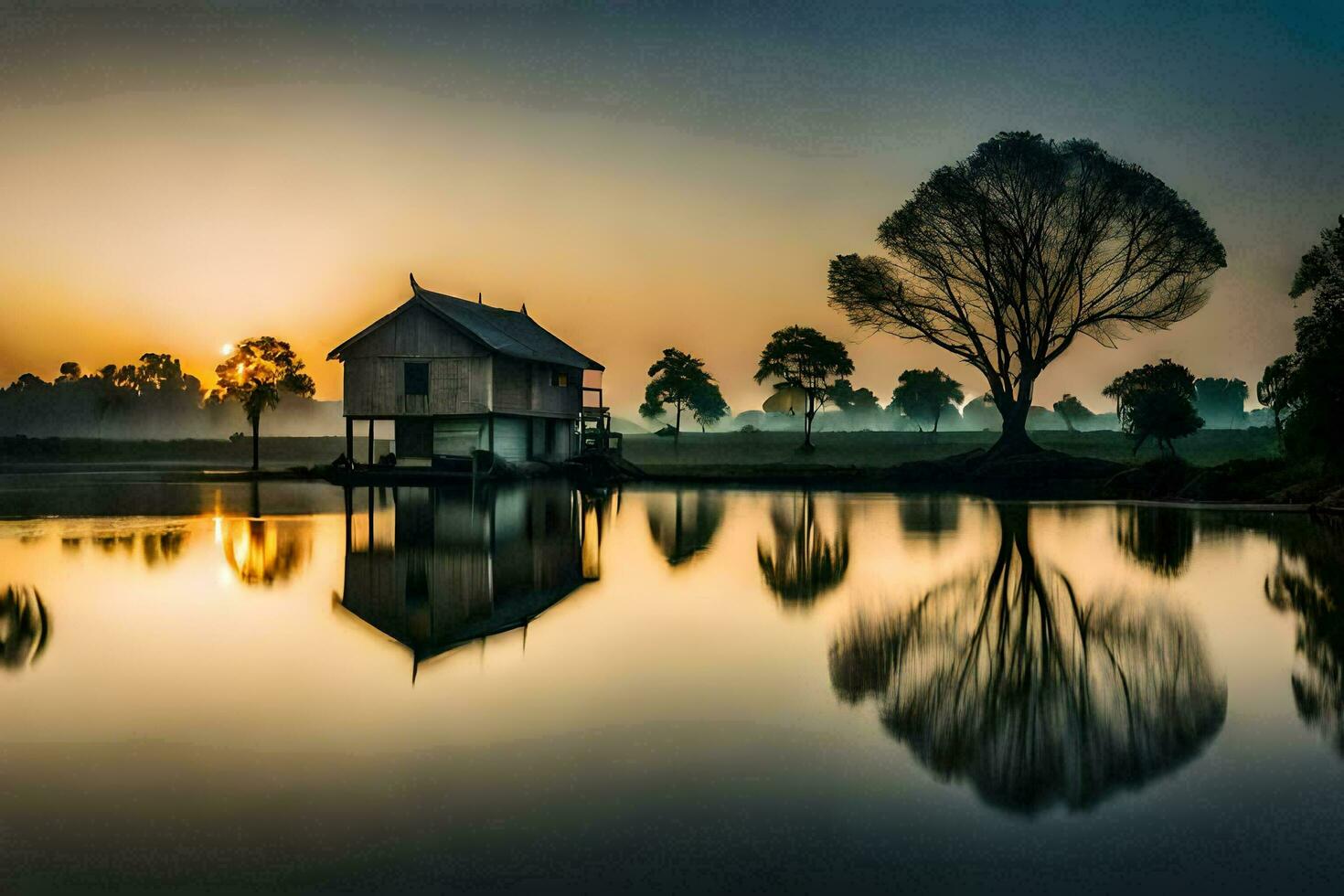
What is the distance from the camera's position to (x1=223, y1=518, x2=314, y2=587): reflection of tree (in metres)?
15.4

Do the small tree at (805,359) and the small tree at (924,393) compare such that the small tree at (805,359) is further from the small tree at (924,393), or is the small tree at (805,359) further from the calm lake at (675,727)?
the calm lake at (675,727)

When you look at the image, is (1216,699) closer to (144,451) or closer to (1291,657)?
(1291,657)

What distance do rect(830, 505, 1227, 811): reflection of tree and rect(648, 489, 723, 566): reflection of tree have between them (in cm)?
726

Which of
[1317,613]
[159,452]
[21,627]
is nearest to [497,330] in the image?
[21,627]

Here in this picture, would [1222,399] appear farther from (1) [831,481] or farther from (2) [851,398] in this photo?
(1) [831,481]

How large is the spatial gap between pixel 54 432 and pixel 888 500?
597 ft

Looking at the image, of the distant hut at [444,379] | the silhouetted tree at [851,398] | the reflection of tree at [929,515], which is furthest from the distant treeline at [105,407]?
the reflection of tree at [929,515]

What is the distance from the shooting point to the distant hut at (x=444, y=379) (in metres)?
44.6

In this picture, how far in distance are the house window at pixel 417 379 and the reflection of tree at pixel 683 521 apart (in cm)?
1232

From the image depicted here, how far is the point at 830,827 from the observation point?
15.8ft

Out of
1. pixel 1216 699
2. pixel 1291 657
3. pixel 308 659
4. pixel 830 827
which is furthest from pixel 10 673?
pixel 1291 657

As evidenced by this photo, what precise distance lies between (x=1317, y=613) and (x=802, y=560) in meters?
7.97

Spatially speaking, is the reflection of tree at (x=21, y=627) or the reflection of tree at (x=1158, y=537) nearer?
the reflection of tree at (x=21, y=627)

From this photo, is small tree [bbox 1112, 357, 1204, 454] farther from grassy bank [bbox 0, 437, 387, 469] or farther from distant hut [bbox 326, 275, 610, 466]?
grassy bank [bbox 0, 437, 387, 469]
